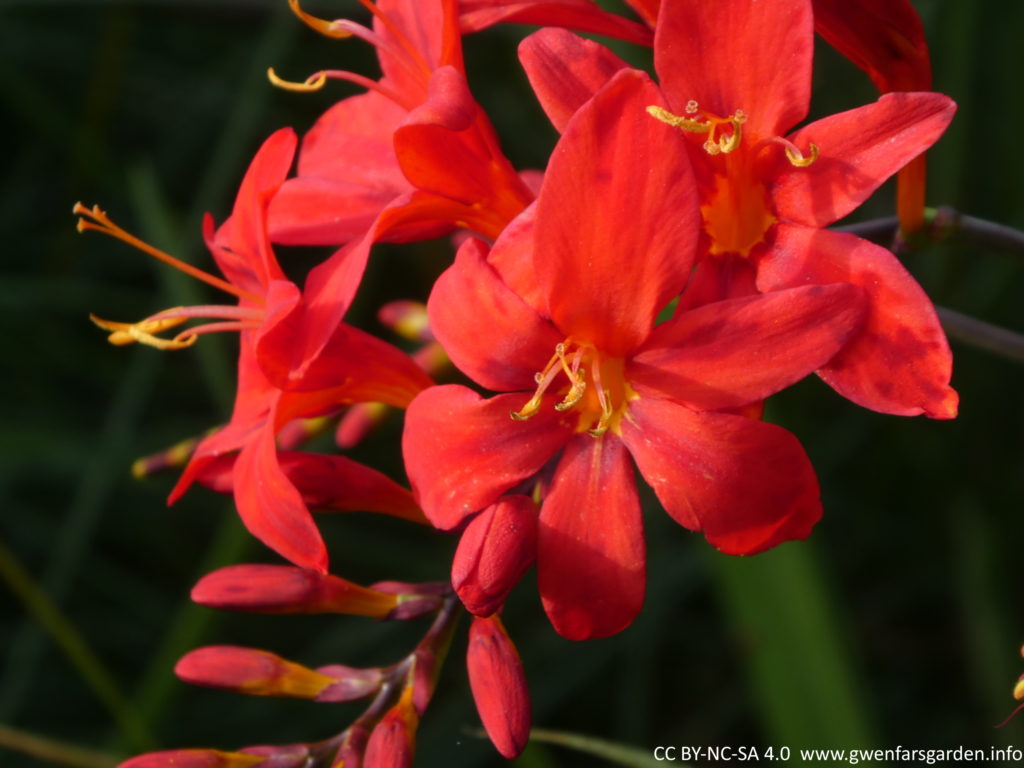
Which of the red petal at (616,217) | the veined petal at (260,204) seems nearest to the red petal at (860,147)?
the red petal at (616,217)

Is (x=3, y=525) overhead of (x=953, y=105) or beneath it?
beneath

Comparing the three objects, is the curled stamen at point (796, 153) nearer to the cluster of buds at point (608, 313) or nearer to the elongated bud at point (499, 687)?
the cluster of buds at point (608, 313)

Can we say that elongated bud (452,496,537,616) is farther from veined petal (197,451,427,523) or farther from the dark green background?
the dark green background

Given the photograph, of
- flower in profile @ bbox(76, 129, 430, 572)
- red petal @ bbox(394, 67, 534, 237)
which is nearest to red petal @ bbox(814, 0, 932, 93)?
red petal @ bbox(394, 67, 534, 237)

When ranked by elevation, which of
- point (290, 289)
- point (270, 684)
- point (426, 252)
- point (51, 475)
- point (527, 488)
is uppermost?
point (290, 289)

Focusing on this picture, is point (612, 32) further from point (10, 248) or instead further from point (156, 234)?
point (10, 248)

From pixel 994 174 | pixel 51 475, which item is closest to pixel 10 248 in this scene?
pixel 51 475
